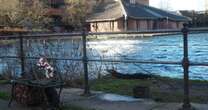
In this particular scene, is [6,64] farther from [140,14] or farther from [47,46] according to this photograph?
[140,14]

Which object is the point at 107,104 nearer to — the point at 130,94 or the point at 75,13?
the point at 130,94

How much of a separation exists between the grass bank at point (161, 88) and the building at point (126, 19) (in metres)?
62.0

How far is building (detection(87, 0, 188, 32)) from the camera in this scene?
7906 centimetres

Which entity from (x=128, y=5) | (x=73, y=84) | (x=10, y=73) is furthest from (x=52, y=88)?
(x=128, y=5)

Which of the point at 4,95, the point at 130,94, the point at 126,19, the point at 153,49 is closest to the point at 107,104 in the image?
the point at 130,94

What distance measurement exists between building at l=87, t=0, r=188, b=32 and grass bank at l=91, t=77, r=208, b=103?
62.0 meters

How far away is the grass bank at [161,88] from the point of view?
406 inches

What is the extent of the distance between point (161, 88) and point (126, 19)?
66.7 meters

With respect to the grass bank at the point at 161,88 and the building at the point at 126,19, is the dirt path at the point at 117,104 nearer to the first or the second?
the grass bank at the point at 161,88

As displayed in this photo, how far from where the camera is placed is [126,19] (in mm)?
78438

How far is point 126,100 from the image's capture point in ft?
33.0

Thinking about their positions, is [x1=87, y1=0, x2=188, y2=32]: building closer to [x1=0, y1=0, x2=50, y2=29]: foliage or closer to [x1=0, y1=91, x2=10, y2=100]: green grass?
[x1=0, y1=0, x2=50, y2=29]: foliage

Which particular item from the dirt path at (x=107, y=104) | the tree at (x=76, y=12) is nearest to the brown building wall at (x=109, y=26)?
the tree at (x=76, y=12)

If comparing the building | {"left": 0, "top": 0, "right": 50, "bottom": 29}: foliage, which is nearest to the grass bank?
{"left": 0, "top": 0, "right": 50, "bottom": 29}: foliage
